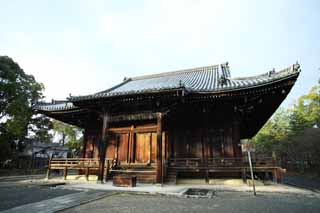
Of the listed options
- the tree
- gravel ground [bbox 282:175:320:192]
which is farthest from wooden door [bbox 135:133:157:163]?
the tree

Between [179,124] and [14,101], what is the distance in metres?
16.6

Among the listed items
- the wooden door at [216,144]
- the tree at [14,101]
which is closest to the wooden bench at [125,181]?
the wooden door at [216,144]

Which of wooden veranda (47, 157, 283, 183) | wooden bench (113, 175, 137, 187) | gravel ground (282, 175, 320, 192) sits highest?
wooden veranda (47, 157, 283, 183)

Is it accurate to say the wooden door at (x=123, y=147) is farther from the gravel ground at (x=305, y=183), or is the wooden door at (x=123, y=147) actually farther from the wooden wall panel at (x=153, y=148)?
the gravel ground at (x=305, y=183)

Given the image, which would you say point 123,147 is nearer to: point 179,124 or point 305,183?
point 179,124

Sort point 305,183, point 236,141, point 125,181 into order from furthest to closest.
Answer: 1. point 305,183
2. point 236,141
3. point 125,181

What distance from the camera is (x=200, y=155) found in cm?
982

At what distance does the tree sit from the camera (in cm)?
1700

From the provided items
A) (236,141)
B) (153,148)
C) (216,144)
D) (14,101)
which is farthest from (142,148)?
(14,101)

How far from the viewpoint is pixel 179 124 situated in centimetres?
1068

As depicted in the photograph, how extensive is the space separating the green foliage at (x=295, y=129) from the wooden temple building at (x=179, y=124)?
49.0ft

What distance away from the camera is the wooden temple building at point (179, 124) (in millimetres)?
8266

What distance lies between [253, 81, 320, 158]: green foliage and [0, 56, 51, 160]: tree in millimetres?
29511

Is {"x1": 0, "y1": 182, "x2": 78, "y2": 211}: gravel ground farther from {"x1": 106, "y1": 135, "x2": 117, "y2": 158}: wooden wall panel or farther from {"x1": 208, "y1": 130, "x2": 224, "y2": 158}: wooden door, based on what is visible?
{"x1": 208, "y1": 130, "x2": 224, "y2": 158}: wooden door
